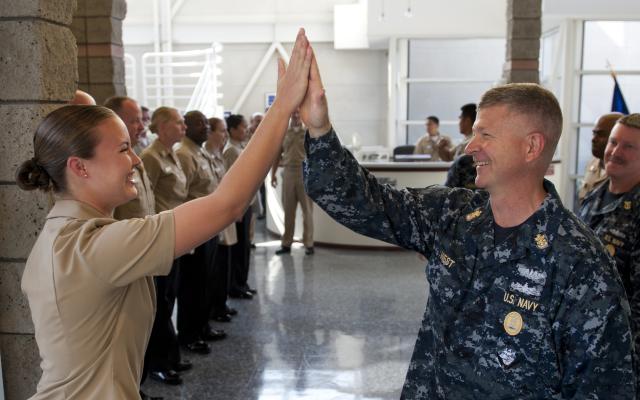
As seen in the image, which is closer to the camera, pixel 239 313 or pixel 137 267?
pixel 137 267

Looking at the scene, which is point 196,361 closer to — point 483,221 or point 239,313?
point 239,313

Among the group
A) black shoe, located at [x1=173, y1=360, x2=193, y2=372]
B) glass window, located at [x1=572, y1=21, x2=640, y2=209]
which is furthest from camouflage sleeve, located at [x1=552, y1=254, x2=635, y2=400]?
glass window, located at [x1=572, y1=21, x2=640, y2=209]

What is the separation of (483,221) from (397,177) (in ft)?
17.9

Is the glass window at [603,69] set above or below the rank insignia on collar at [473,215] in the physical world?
above

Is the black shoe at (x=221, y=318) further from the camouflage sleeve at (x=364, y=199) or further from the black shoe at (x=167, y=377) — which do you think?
the camouflage sleeve at (x=364, y=199)

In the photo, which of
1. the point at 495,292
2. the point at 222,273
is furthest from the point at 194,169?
the point at 495,292

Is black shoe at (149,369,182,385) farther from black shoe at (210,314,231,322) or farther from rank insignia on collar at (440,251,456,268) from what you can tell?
rank insignia on collar at (440,251,456,268)

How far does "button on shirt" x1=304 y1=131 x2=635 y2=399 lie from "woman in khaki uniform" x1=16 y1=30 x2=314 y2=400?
223mm

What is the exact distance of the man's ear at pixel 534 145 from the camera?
1.35 meters

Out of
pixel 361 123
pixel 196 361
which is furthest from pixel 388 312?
pixel 361 123

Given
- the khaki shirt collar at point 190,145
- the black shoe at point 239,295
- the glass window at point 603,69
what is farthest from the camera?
the glass window at point 603,69

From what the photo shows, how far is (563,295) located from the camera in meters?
1.26

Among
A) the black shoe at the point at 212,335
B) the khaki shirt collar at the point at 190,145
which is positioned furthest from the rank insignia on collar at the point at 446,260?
the black shoe at the point at 212,335

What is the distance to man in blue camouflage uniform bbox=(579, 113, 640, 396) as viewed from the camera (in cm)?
207
